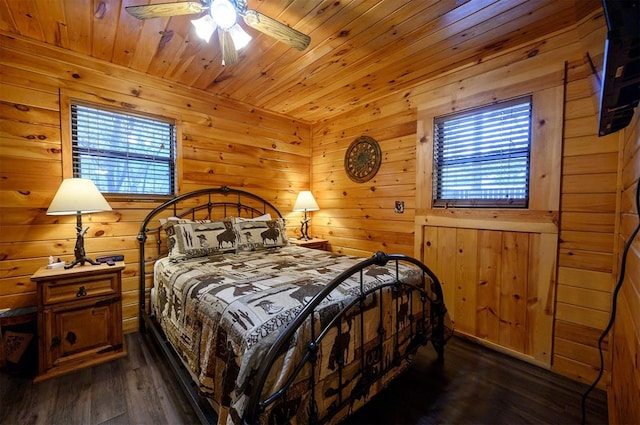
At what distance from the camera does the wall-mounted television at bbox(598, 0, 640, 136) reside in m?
0.56

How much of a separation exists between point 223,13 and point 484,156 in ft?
7.32

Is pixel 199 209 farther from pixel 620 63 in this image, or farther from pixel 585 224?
pixel 585 224

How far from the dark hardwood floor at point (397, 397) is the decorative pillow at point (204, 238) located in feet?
2.95

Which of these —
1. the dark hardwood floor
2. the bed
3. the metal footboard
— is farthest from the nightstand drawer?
the metal footboard

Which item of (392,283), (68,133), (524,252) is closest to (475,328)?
(524,252)

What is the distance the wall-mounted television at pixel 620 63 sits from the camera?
0.56 m

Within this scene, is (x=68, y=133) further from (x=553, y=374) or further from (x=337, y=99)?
(x=553, y=374)

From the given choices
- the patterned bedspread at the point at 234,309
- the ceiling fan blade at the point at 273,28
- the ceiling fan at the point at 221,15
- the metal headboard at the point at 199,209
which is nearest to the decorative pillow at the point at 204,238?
the patterned bedspread at the point at 234,309

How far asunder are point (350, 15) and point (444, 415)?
2.55m

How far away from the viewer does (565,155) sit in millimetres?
1934

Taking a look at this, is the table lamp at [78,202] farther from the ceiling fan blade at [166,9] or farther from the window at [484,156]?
the window at [484,156]

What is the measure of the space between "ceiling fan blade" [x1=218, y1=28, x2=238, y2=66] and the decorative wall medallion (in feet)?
6.05

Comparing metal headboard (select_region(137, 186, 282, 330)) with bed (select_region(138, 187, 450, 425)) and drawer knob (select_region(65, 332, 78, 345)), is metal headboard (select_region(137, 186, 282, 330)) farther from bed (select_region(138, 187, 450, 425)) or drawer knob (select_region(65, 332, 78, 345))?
drawer knob (select_region(65, 332, 78, 345))

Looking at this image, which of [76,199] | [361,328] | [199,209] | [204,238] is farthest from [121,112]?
[361,328]
